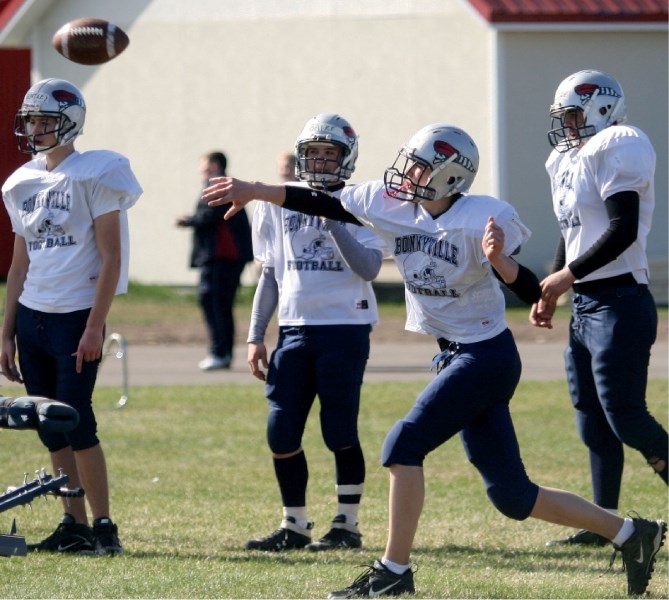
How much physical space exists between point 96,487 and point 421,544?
158 centimetres

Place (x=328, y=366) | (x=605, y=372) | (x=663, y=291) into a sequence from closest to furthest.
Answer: (x=605, y=372) < (x=328, y=366) < (x=663, y=291)

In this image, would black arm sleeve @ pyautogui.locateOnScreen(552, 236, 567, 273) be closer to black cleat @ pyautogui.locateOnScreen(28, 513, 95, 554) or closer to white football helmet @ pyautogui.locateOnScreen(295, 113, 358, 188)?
white football helmet @ pyautogui.locateOnScreen(295, 113, 358, 188)

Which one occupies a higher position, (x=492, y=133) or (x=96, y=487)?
(x=492, y=133)

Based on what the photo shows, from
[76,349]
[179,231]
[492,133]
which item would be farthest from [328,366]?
[179,231]

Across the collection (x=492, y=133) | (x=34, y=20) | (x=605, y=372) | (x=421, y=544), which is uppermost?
(x=34, y=20)

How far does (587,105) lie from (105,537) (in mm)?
2948

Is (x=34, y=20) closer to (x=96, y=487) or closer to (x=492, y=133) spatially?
(x=492, y=133)

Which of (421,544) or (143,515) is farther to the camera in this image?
(143,515)

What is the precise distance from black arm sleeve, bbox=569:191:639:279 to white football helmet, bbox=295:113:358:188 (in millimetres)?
1205

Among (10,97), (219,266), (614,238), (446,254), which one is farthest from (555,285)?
(10,97)

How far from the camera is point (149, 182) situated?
71.4 ft

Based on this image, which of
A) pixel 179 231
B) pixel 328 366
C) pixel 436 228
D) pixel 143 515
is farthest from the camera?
pixel 179 231

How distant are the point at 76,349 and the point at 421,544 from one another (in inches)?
74.7

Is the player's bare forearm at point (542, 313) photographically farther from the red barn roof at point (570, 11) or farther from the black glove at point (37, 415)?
the red barn roof at point (570, 11)
